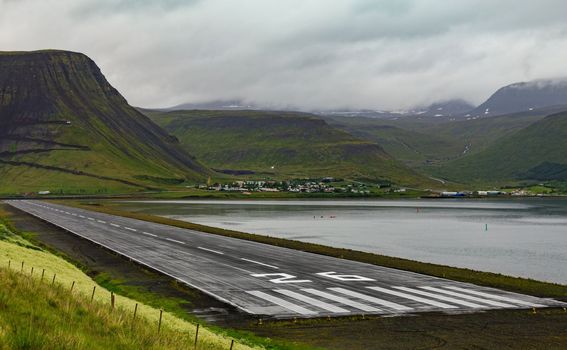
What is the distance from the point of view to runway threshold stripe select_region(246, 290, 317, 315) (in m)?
29.2

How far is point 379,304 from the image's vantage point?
102ft

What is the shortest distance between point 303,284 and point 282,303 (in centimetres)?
645

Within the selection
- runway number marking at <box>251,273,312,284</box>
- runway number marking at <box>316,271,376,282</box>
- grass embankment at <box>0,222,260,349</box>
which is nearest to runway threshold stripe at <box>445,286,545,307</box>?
runway number marking at <box>316,271,376,282</box>

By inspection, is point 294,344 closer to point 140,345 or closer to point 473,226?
point 140,345

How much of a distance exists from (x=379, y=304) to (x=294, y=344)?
9.43m

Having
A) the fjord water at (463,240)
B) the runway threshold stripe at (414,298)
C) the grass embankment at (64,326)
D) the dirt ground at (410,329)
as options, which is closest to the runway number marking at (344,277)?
the runway threshold stripe at (414,298)

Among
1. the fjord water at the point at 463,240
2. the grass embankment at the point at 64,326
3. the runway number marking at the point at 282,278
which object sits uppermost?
the grass embankment at the point at 64,326

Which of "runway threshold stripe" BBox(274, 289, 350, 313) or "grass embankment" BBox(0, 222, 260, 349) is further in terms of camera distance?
"runway threshold stripe" BBox(274, 289, 350, 313)

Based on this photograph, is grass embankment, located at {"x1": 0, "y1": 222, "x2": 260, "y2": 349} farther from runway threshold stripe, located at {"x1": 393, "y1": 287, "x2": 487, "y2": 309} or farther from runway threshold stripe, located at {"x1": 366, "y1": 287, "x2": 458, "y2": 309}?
runway threshold stripe, located at {"x1": 393, "y1": 287, "x2": 487, "y2": 309}

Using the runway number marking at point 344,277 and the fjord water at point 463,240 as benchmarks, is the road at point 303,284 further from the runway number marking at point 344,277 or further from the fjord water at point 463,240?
the fjord water at point 463,240

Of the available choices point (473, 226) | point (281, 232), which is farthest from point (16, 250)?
point (473, 226)

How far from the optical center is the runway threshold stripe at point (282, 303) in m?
29.2

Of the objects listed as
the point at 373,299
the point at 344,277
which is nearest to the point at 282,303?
the point at 373,299

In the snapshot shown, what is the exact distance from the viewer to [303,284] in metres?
37.7
